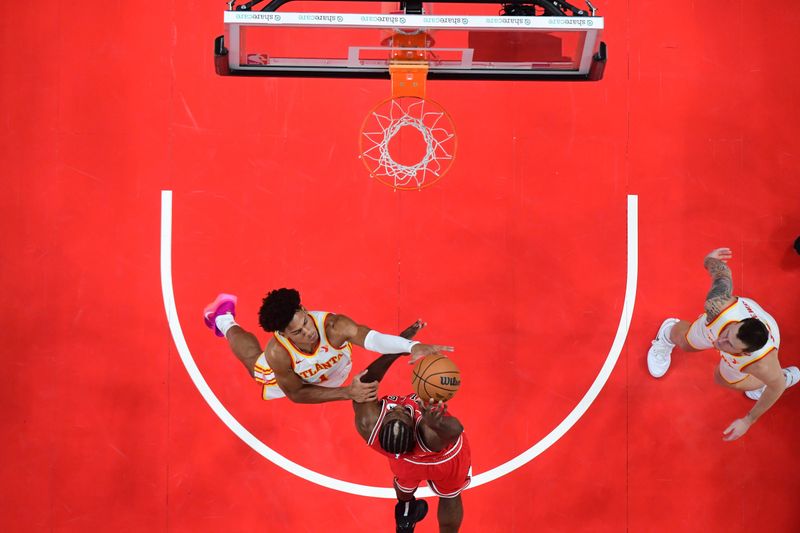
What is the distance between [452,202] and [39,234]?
442 centimetres

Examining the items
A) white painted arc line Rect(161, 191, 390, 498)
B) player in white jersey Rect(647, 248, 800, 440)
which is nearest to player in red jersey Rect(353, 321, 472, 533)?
white painted arc line Rect(161, 191, 390, 498)

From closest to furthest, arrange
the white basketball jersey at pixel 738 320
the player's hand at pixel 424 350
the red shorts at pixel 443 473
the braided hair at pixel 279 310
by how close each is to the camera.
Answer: the player's hand at pixel 424 350, the braided hair at pixel 279 310, the red shorts at pixel 443 473, the white basketball jersey at pixel 738 320

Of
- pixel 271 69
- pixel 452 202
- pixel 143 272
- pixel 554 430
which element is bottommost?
pixel 554 430

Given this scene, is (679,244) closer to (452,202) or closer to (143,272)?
(452,202)

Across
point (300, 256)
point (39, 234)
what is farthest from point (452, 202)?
point (39, 234)

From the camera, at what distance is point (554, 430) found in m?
7.77

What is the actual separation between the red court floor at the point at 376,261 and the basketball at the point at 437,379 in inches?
83.8

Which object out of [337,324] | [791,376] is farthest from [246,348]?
[791,376]

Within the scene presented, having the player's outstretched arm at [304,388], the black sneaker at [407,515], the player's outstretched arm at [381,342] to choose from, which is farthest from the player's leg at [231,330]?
the black sneaker at [407,515]

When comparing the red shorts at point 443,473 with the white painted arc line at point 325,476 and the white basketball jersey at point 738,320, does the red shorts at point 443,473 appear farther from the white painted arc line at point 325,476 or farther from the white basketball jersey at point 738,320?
the white basketball jersey at point 738,320

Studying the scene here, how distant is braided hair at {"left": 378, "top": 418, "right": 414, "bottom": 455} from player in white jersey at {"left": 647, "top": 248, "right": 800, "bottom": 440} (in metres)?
2.85

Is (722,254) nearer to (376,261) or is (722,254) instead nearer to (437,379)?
(437,379)

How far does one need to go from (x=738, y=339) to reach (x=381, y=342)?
2.98 m

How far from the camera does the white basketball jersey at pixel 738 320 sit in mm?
6478
